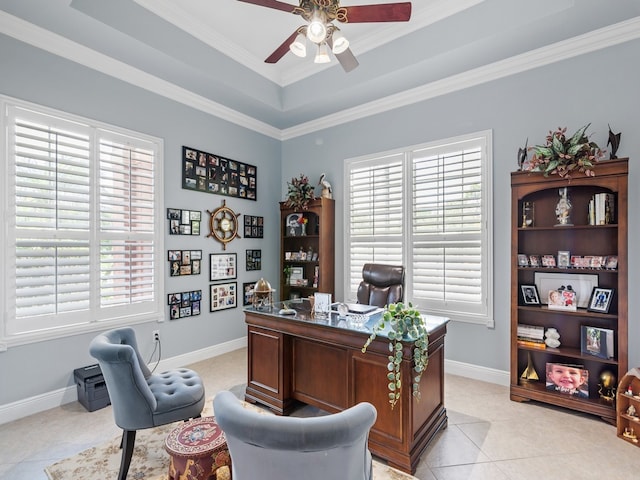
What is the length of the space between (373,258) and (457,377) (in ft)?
5.37

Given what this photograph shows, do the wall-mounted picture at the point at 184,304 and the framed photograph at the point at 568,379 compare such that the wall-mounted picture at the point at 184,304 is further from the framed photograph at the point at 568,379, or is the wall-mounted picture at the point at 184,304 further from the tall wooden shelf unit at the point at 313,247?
the framed photograph at the point at 568,379

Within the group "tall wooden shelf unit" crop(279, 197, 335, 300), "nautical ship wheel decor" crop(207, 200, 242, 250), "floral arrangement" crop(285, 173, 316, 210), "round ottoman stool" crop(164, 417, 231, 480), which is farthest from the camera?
"floral arrangement" crop(285, 173, 316, 210)

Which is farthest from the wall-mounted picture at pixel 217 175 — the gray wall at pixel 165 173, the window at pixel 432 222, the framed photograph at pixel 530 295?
the framed photograph at pixel 530 295

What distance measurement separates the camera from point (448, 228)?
11.9 ft

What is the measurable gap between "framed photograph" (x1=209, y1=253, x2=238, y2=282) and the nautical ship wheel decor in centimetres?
14

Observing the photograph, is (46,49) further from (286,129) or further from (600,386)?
(600,386)

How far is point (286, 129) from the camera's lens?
5.09 m

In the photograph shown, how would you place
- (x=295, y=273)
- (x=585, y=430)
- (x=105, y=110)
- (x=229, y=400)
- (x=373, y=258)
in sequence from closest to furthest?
(x=229, y=400) → (x=585, y=430) → (x=105, y=110) → (x=373, y=258) → (x=295, y=273)

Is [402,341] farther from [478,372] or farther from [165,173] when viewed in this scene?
[165,173]

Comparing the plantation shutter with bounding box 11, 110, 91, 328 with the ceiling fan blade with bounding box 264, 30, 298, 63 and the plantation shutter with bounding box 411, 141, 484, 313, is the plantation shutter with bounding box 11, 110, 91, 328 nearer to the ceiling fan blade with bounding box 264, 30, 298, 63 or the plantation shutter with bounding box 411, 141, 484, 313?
the ceiling fan blade with bounding box 264, 30, 298, 63

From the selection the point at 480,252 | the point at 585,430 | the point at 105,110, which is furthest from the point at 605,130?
the point at 105,110

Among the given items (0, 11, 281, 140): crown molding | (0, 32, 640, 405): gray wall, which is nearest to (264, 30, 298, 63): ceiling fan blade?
(0, 11, 281, 140): crown molding

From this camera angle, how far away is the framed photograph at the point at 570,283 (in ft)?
9.28

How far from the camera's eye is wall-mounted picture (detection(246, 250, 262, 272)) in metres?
4.68
